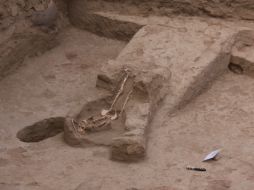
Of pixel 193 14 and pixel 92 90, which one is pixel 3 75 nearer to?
pixel 92 90

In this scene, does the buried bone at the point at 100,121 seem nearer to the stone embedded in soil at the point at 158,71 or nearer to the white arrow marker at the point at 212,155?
the stone embedded in soil at the point at 158,71

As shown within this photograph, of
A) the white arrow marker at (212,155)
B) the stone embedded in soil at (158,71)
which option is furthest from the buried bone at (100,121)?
the white arrow marker at (212,155)

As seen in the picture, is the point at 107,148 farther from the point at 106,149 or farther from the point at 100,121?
the point at 100,121

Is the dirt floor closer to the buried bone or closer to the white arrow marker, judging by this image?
the white arrow marker

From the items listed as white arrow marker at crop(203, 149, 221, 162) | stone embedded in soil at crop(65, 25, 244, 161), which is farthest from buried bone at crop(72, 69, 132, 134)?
white arrow marker at crop(203, 149, 221, 162)

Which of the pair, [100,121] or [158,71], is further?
[158,71]

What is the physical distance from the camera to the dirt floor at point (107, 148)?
10.3ft

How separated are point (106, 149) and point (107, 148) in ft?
0.04

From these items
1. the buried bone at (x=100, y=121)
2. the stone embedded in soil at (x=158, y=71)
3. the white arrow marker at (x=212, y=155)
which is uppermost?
the stone embedded in soil at (x=158, y=71)

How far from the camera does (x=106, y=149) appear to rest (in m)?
3.46

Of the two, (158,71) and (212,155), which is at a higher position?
(158,71)

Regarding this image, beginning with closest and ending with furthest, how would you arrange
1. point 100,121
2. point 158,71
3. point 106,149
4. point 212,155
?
point 212,155 < point 106,149 < point 100,121 < point 158,71

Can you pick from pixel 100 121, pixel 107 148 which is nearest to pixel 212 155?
pixel 107 148

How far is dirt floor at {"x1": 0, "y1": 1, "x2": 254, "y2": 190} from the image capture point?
3127 mm
